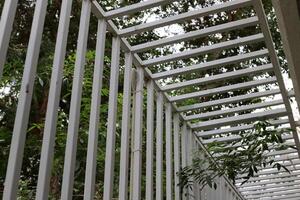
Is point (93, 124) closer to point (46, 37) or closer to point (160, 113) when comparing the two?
point (160, 113)

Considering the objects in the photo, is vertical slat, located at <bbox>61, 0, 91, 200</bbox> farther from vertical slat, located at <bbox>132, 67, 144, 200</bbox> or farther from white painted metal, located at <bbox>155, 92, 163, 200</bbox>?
white painted metal, located at <bbox>155, 92, 163, 200</bbox>

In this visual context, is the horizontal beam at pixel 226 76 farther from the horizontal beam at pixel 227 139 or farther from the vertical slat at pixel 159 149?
the horizontal beam at pixel 227 139

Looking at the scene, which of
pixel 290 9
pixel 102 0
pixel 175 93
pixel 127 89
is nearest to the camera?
pixel 290 9

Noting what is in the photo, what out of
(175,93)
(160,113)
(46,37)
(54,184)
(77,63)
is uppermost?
(46,37)

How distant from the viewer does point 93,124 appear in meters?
2.41

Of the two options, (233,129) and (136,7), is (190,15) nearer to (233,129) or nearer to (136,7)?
(136,7)

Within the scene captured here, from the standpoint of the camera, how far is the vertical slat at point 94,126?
2263 mm

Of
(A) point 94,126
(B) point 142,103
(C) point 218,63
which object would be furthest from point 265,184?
(A) point 94,126

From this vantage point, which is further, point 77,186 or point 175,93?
point 175,93

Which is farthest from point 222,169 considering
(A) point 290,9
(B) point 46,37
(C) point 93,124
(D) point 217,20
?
(D) point 217,20

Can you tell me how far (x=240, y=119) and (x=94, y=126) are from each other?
83.8 inches

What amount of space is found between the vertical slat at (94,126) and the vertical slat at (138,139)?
2.12 feet

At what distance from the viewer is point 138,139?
3.11 meters

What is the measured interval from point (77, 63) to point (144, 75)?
1.27 meters
